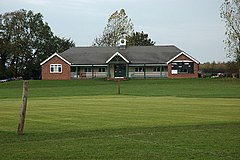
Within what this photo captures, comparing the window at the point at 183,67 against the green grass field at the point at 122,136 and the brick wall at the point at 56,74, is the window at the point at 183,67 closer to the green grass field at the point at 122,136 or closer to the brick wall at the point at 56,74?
the brick wall at the point at 56,74

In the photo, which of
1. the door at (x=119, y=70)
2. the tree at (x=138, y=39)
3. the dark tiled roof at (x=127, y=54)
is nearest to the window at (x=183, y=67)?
the dark tiled roof at (x=127, y=54)

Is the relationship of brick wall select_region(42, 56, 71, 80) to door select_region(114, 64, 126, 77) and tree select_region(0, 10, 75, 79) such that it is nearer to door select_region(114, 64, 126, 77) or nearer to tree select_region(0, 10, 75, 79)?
door select_region(114, 64, 126, 77)

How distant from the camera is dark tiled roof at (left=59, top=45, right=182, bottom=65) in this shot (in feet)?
260

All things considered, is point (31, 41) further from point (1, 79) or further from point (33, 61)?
point (1, 79)

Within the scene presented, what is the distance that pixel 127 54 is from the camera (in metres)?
82.1

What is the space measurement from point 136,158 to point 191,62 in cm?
6839

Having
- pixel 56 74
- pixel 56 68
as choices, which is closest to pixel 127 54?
pixel 56 68

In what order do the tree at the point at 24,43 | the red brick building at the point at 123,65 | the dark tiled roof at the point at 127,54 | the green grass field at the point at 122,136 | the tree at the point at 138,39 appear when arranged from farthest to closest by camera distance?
the tree at the point at 138,39 < the tree at the point at 24,43 < the dark tiled roof at the point at 127,54 < the red brick building at the point at 123,65 < the green grass field at the point at 122,136

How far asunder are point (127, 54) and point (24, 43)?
22.5 metres

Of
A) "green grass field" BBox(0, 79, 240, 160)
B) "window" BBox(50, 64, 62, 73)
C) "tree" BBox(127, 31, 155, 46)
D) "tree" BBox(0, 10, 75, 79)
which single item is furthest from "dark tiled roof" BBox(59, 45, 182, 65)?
"green grass field" BBox(0, 79, 240, 160)

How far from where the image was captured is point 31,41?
95.6m

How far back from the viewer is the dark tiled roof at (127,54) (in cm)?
7938

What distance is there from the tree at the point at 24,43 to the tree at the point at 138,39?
16.3 m

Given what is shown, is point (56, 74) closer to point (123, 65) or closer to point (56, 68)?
point (56, 68)
